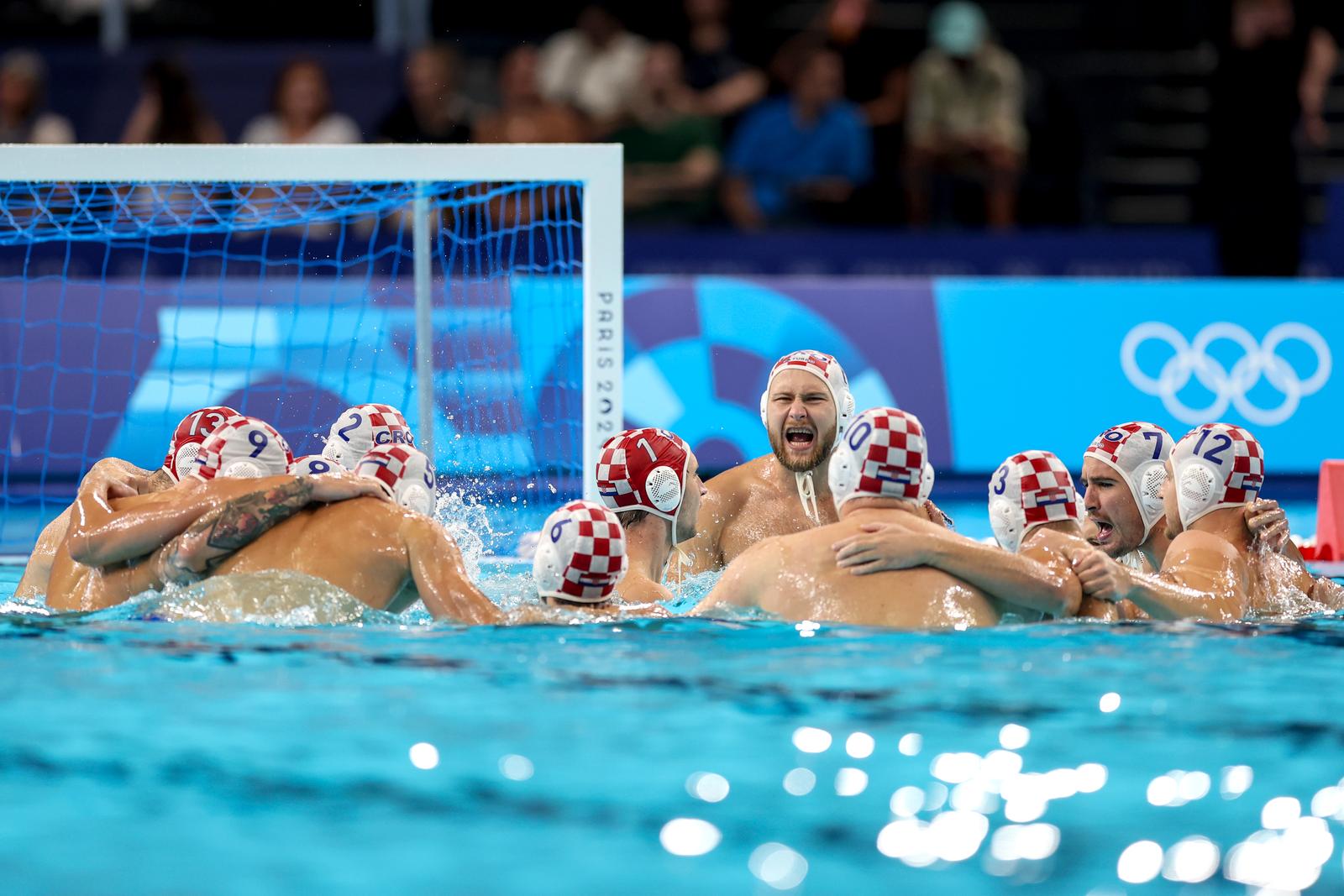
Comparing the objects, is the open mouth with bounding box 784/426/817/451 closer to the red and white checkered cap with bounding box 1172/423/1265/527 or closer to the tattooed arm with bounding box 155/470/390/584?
the red and white checkered cap with bounding box 1172/423/1265/527

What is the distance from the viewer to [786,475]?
667 centimetres

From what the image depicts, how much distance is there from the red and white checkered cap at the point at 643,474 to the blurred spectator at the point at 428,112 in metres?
5.75

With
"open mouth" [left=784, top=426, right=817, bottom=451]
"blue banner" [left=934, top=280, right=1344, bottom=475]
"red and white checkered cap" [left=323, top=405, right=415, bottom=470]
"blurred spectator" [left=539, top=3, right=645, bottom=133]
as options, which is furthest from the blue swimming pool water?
"blurred spectator" [left=539, top=3, right=645, bottom=133]

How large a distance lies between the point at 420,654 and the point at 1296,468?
23.0 feet

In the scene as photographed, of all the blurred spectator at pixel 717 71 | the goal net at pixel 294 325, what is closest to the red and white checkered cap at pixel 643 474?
the goal net at pixel 294 325

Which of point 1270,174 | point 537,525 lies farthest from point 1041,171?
point 537,525

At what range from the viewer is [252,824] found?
10.7 feet

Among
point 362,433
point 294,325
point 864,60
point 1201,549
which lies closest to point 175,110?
point 294,325

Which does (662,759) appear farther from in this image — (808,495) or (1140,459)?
(808,495)

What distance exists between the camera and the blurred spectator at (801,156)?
38.2ft

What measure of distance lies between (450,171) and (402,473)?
1.71 meters

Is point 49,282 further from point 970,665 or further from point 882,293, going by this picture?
point 970,665

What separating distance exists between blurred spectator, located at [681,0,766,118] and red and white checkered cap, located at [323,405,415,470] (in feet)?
21.0

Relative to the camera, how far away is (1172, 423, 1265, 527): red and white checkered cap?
541cm
